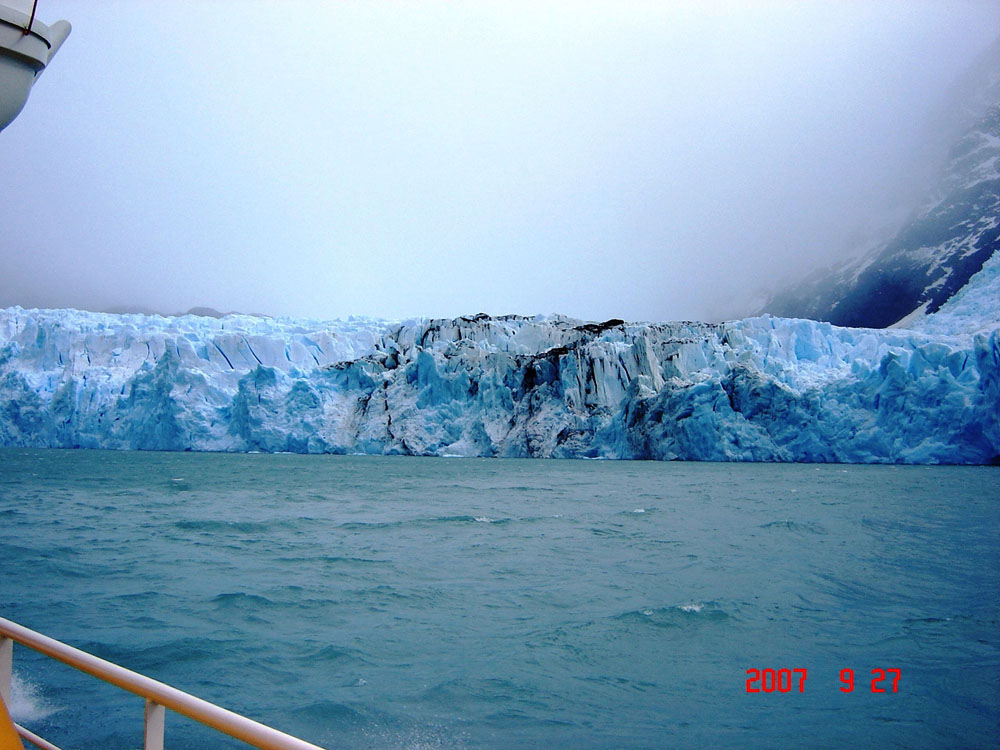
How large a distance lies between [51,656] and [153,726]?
0.20 metres

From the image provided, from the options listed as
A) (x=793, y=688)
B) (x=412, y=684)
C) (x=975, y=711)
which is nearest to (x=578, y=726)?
(x=412, y=684)

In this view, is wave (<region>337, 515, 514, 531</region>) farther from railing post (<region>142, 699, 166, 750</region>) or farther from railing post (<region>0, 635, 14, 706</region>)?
railing post (<region>142, 699, 166, 750</region>)

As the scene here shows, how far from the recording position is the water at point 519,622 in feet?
14.7

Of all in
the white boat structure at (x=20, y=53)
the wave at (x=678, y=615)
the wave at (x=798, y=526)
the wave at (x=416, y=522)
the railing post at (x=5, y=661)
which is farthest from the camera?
the wave at (x=416, y=522)

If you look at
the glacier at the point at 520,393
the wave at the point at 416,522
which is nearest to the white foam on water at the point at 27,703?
the wave at the point at 416,522

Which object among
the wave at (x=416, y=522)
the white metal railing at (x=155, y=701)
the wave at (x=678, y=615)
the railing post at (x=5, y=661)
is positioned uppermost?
the white metal railing at (x=155, y=701)

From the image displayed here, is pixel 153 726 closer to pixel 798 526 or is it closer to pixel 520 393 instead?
pixel 798 526

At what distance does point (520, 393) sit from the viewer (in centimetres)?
3164

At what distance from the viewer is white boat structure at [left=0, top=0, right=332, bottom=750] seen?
1.03m

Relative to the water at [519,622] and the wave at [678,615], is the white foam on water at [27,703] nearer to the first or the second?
the water at [519,622]

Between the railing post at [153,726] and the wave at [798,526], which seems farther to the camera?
the wave at [798,526]

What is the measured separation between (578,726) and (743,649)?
76.4 inches

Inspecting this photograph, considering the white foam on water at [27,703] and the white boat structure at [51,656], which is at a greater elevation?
the white boat structure at [51,656]
